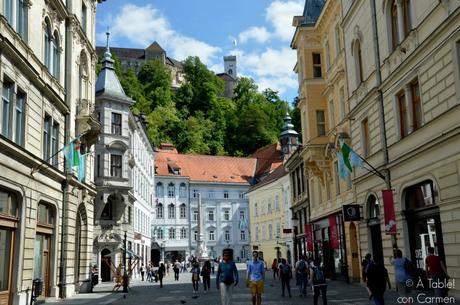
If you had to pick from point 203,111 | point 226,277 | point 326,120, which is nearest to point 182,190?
point 203,111

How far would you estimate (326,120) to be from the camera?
31.7m

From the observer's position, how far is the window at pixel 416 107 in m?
17.9

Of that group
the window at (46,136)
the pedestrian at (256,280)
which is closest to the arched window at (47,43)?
the window at (46,136)

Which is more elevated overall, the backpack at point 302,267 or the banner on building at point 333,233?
the banner on building at point 333,233

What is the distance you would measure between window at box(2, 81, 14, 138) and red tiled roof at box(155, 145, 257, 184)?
192 feet

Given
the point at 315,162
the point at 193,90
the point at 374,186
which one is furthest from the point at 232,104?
the point at 374,186

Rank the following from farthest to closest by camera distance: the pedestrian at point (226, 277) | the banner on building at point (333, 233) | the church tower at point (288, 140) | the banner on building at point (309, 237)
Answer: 1. the church tower at point (288, 140)
2. the banner on building at point (309, 237)
3. the banner on building at point (333, 233)
4. the pedestrian at point (226, 277)

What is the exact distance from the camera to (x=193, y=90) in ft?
372

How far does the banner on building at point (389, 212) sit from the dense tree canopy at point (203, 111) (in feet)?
232

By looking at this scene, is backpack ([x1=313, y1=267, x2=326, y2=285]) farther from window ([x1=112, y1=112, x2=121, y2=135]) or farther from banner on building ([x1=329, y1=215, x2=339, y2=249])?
window ([x1=112, y1=112, x2=121, y2=135])

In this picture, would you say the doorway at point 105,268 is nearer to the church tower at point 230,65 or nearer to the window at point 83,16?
the window at point 83,16

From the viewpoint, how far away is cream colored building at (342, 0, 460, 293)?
15.3 metres

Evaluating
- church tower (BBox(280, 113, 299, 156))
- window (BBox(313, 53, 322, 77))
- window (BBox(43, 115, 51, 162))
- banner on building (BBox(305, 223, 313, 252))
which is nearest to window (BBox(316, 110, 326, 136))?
window (BBox(313, 53, 322, 77))

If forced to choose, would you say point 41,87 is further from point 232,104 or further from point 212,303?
point 232,104
